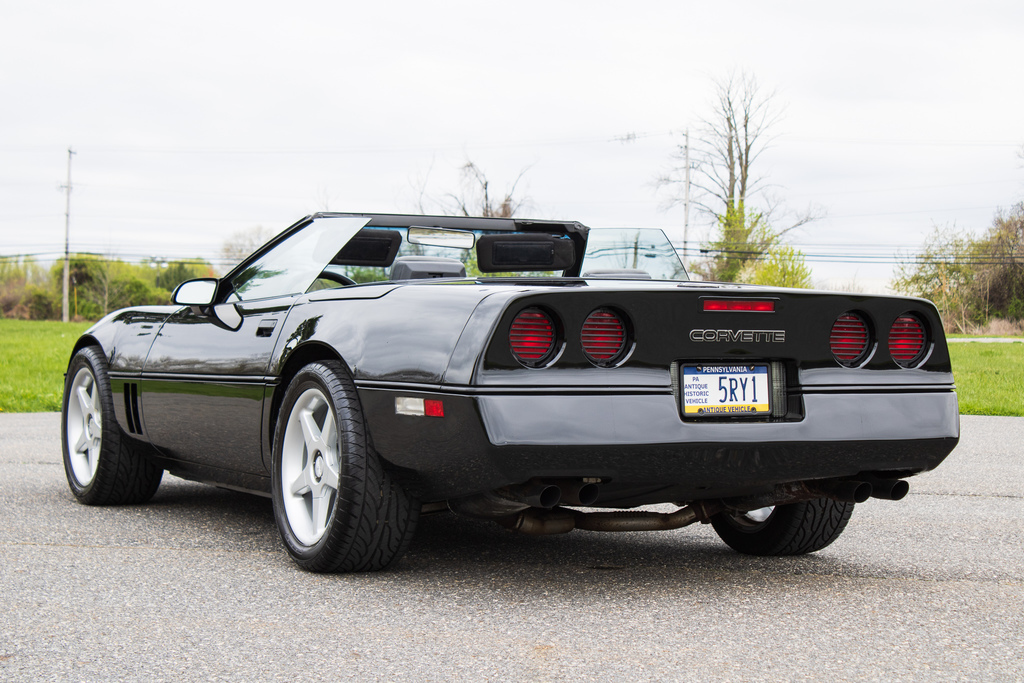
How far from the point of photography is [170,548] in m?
4.14

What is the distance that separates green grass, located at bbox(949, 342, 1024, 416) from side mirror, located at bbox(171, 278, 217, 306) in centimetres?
554

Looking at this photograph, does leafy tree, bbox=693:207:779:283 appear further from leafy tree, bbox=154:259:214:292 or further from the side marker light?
leafy tree, bbox=154:259:214:292

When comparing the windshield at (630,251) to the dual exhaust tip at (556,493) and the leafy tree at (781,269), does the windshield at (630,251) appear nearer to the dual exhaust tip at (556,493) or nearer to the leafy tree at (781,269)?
the dual exhaust tip at (556,493)

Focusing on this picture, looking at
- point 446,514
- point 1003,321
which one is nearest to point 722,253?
point 1003,321

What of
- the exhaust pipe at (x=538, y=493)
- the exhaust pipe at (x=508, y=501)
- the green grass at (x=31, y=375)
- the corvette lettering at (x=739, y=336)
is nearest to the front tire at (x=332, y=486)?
the exhaust pipe at (x=508, y=501)

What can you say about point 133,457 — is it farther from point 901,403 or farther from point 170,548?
point 901,403

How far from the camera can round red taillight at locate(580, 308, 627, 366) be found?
3186 millimetres

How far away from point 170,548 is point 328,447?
0.96 meters

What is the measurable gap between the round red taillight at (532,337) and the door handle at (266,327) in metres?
1.30

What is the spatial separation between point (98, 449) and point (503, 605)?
2807 mm

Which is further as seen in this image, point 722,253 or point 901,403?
point 722,253

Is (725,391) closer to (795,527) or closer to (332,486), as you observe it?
(795,527)

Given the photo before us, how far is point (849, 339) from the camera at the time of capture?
352 cm

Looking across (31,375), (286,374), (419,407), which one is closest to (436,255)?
(286,374)
